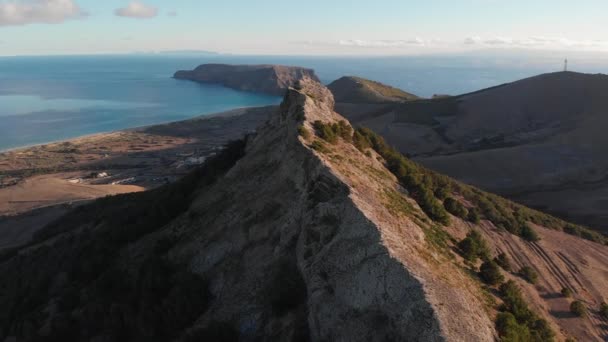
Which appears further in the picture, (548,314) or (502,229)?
(502,229)

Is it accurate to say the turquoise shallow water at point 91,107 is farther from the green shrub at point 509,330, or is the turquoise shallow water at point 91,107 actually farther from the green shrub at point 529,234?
the green shrub at point 509,330

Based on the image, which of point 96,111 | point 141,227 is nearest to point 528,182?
point 141,227

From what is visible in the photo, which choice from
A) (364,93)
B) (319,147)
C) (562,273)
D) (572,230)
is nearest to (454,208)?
(562,273)

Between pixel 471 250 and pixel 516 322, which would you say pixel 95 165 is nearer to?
pixel 471 250

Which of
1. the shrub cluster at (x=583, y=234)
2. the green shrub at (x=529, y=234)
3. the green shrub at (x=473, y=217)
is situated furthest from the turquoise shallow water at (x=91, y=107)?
the shrub cluster at (x=583, y=234)

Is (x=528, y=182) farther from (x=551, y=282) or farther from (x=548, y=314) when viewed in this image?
(x=548, y=314)

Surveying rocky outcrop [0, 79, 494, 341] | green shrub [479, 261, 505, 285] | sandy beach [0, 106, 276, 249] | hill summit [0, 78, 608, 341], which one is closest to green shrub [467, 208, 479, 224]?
hill summit [0, 78, 608, 341]

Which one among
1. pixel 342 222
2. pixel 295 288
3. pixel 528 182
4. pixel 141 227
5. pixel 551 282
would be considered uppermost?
pixel 342 222
